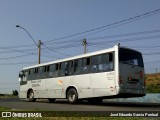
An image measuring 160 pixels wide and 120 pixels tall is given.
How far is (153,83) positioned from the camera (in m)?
43.8

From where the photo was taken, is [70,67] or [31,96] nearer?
[70,67]

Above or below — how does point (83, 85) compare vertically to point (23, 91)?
above

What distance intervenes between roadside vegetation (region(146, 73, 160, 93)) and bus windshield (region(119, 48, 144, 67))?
63.1ft

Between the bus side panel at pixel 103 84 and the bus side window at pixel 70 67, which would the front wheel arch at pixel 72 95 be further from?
the bus side panel at pixel 103 84

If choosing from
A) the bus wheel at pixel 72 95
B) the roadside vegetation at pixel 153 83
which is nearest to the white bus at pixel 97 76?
the bus wheel at pixel 72 95

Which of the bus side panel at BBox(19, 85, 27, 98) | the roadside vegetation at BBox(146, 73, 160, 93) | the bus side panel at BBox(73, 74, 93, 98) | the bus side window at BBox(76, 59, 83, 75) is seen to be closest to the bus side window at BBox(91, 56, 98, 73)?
the bus side panel at BBox(73, 74, 93, 98)

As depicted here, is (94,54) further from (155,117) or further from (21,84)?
(21,84)

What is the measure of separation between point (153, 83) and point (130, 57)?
1050 inches

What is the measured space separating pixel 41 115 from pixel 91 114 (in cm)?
171

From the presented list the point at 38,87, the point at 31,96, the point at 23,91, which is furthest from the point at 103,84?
the point at 23,91

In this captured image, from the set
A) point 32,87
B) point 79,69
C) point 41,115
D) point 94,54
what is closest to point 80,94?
point 79,69

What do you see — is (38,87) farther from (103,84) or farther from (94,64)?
(103,84)

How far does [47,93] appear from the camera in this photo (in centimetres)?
2403

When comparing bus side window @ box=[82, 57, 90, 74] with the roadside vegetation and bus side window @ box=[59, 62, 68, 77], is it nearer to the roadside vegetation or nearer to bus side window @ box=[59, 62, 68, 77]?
bus side window @ box=[59, 62, 68, 77]
